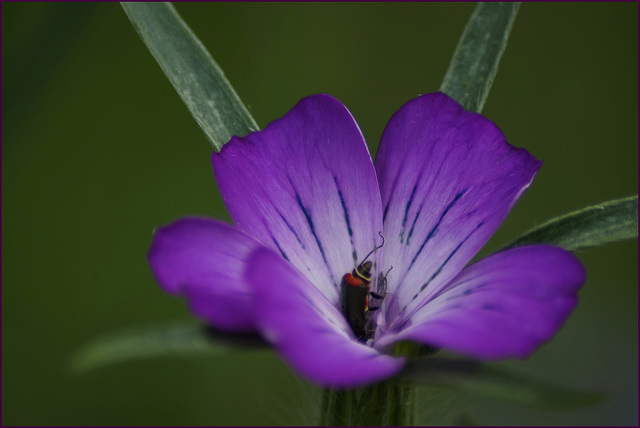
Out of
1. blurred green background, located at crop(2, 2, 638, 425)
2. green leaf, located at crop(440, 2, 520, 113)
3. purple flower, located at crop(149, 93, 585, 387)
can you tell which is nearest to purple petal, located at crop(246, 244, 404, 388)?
purple flower, located at crop(149, 93, 585, 387)

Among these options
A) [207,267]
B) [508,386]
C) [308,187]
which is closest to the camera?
[508,386]

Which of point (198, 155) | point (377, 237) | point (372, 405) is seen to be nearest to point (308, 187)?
point (377, 237)

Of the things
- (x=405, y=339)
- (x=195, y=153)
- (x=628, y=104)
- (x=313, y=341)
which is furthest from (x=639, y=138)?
(x=313, y=341)

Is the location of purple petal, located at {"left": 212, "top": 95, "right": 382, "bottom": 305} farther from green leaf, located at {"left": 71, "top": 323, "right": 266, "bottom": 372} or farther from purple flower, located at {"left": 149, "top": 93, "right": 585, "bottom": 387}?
green leaf, located at {"left": 71, "top": 323, "right": 266, "bottom": 372}

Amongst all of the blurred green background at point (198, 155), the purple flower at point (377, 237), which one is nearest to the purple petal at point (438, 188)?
the purple flower at point (377, 237)

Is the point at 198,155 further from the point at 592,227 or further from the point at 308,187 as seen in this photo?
the point at 592,227

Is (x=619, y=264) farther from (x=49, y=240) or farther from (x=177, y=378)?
(x=49, y=240)
